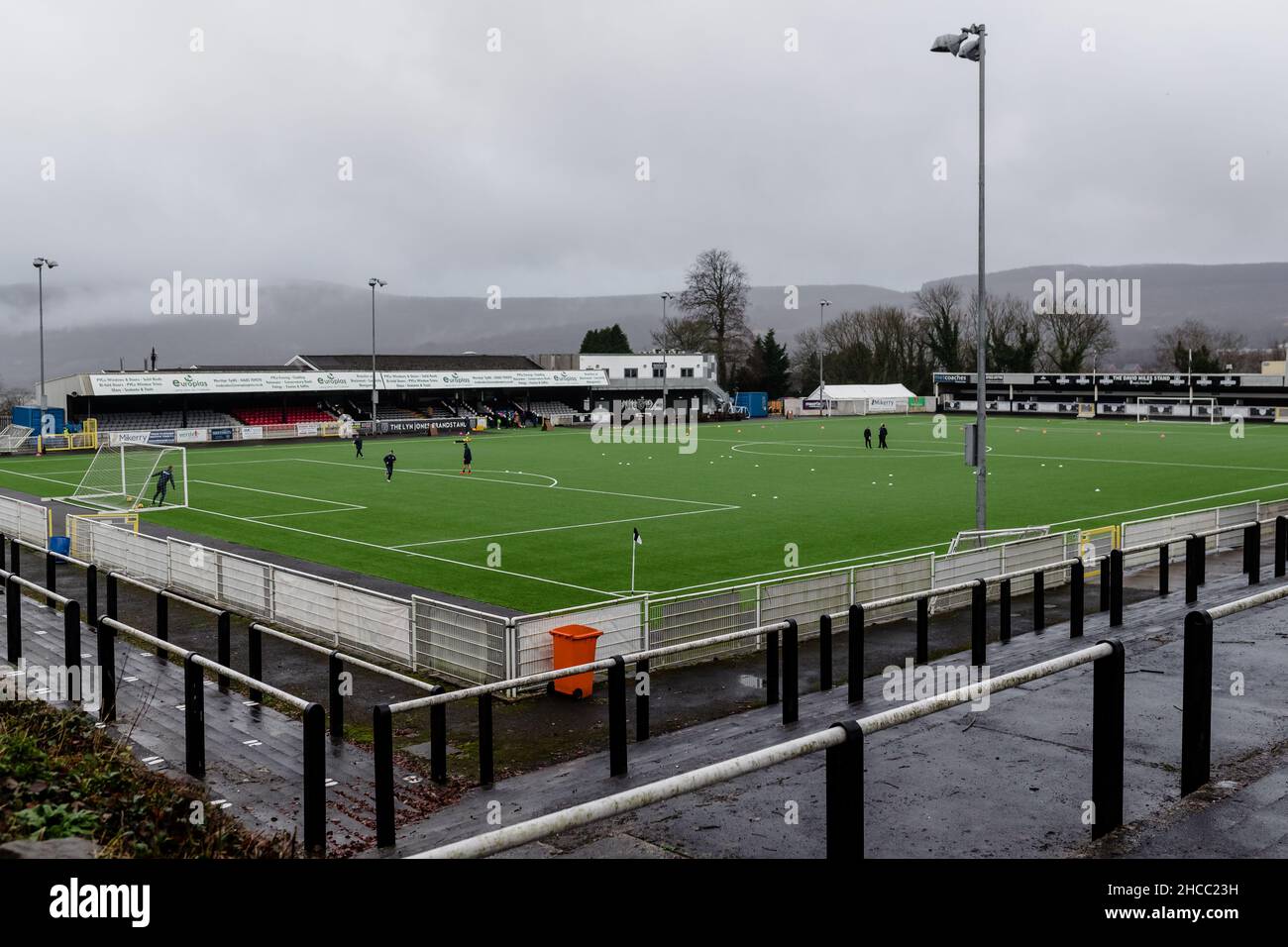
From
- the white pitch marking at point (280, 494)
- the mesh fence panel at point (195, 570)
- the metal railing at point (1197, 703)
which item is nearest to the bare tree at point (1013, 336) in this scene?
the white pitch marking at point (280, 494)

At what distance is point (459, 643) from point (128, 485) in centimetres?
3296

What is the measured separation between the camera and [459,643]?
16531 millimetres

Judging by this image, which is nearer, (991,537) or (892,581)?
(892,581)

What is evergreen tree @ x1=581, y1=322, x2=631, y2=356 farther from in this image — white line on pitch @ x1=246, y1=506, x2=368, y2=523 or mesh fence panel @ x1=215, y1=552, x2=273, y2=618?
mesh fence panel @ x1=215, y1=552, x2=273, y2=618

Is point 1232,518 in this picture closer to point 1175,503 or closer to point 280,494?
point 1175,503

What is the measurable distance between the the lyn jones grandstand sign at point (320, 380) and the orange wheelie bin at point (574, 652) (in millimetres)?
71555

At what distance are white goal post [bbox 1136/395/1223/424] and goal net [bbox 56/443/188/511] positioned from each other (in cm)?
7954

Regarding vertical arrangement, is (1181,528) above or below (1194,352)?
below

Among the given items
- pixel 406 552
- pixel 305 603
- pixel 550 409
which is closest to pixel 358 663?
pixel 305 603

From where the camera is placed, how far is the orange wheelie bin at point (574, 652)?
1535 centimetres

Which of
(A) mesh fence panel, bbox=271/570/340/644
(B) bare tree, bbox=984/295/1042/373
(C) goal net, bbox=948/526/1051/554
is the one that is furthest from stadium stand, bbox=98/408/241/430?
(B) bare tree, bbox=984/295/1042/373

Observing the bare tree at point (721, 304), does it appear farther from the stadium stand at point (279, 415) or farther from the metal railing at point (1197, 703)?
the metal railing at point (1197, 703)
